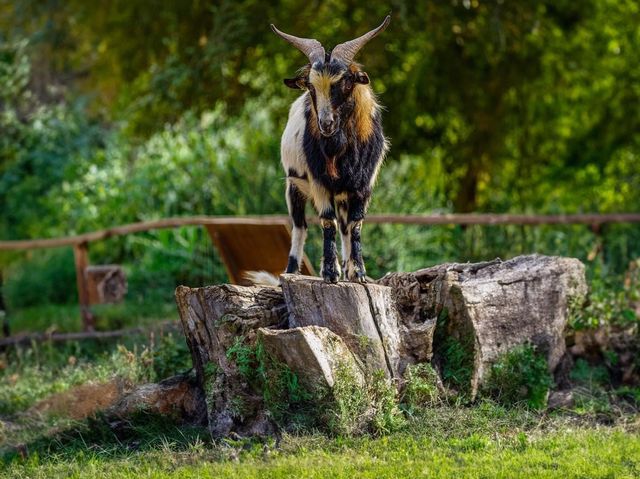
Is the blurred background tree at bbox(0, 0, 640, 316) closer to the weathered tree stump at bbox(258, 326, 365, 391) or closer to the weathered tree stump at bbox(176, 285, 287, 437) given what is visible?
the weathered tree stump at bbox(176, 285, 287, 437)

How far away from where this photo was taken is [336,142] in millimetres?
6527

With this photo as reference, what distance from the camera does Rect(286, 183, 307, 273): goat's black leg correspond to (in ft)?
24.7

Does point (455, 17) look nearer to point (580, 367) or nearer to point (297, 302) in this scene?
point (580, 367)

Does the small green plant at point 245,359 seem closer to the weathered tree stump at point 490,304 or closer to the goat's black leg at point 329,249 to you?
the goat's black leg at point 329,249

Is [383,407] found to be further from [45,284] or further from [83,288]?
[45,284]

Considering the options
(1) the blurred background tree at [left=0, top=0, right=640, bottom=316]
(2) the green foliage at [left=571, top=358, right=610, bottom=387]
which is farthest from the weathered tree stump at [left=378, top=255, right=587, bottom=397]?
(1) the blurred background tree at [left=0, top=0, right=640, bottom=316]

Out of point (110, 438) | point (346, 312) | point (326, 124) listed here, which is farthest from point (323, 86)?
point (110, 438)

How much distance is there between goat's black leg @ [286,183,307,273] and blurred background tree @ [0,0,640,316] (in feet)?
15.0

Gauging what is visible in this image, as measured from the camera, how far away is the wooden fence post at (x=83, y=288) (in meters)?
11.2

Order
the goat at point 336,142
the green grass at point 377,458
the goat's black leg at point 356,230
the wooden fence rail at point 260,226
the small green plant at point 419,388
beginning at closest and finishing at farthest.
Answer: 1. the green grass at point 377,458
2. the goat at point 336,142
3. the small green plant at point 419,388
4. the goat's black leg at point 356,230
5. the wooden fence rail at point 260,226

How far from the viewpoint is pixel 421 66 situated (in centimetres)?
1505

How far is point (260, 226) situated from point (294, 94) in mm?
6196

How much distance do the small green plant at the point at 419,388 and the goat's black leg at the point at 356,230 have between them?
0.72 m

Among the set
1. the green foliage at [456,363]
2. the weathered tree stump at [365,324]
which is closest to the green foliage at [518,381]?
the weathered tree stump at [365,324]
